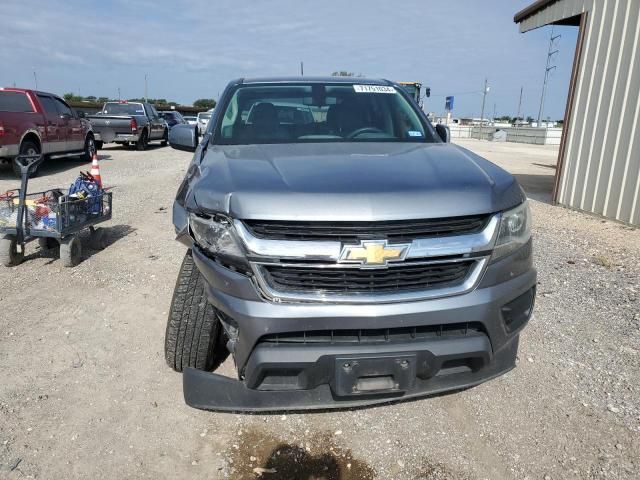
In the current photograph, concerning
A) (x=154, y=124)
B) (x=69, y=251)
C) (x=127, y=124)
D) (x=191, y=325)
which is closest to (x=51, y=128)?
(x=127, y=124)

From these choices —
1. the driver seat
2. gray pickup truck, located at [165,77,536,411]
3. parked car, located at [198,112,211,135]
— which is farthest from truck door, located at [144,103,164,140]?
gray pickup truck, located at [165,77,536,411]

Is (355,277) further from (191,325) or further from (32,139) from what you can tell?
(32,139)

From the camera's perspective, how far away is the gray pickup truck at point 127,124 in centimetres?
1709

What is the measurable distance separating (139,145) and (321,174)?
58.9ft

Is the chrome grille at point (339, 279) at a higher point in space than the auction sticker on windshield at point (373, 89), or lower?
lower

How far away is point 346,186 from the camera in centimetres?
212

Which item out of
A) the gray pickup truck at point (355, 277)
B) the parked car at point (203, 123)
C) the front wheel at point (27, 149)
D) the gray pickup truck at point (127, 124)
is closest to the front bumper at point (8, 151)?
the front wheel at point (27, 149)

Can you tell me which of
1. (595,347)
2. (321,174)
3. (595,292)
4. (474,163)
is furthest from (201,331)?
(595,292)

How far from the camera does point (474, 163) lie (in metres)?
2.61

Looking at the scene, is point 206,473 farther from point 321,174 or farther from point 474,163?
point 474,163

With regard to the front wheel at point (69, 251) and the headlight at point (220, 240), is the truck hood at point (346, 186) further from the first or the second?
the front wheel at point (69, 251)

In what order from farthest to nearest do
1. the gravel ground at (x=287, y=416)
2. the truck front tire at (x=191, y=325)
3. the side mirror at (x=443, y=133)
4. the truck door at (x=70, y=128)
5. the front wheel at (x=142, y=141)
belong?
the front wheel at (x=142, y=141) → the truck door at (x=70, y=128) → the side mirror at (x=443, y=133) → the truck front tire at (x=191, y=325) → the gravel ground at (x=287, y=416)

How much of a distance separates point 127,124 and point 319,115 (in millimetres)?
15771

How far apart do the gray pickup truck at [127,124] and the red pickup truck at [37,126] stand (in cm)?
368
